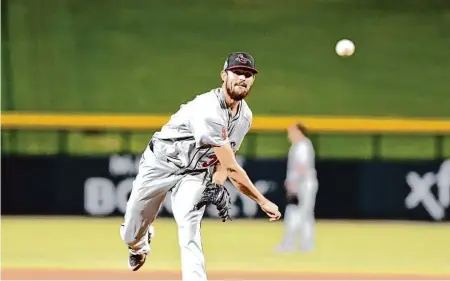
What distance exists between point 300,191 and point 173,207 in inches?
181

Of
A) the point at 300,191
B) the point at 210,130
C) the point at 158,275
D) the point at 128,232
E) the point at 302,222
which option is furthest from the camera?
the point at 300,191

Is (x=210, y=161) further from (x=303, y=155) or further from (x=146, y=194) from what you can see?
(x=303, y=155)

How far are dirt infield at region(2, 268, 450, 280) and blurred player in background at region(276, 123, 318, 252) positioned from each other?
1782mm

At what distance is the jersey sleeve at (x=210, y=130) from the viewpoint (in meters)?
5.28

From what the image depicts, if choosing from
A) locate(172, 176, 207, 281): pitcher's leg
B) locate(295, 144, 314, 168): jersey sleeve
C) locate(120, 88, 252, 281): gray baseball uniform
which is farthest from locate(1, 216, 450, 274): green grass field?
locate(172, 176, 207, 281): pitcher's leg

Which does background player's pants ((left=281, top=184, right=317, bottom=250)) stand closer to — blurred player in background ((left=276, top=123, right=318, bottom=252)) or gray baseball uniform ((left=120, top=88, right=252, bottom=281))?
blurred player in background ((left=276, top=123, right=318, bottom=252))

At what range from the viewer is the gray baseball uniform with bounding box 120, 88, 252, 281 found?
5.34m

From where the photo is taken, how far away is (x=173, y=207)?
5.59 metres

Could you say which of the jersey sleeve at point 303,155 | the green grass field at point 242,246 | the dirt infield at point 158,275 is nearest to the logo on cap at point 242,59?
the dirt infield at point 158,275

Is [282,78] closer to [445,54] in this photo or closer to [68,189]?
[445,54]

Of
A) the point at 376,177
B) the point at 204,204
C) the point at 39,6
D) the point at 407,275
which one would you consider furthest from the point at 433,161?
the point at 39,6

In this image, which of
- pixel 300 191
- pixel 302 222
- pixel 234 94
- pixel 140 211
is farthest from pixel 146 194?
pixel 300 191

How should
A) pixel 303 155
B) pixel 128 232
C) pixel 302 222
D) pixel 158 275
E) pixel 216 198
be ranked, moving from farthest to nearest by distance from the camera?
pixel 302 222 < pixel 303 155 < pixel 158 275 < pixel 128 232 < pixel 216 198

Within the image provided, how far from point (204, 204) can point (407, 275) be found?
310cm
